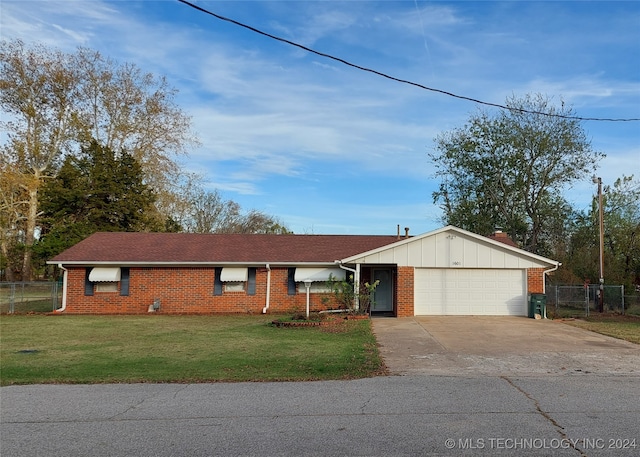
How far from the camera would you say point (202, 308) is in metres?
19.6

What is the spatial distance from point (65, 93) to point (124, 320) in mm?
27034

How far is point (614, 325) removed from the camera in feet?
52.9

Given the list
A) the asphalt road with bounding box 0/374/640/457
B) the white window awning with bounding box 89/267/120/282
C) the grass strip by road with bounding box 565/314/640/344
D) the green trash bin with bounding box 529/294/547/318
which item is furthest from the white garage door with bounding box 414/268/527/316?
the white window awning with bounding box 89/267/120/282

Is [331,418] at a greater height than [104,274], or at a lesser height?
lesser

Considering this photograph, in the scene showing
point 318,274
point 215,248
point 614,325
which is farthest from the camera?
point 215,248

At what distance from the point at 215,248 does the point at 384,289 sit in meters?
7.59

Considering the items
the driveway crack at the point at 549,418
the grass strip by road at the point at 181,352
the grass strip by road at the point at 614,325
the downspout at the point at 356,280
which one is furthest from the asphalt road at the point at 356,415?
the downspout at the point at 356,280

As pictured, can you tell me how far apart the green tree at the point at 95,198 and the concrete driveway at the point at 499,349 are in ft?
73.4

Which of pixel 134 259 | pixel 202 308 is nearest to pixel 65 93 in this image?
pixel 134 259

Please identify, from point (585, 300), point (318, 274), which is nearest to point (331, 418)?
point (318, 274)

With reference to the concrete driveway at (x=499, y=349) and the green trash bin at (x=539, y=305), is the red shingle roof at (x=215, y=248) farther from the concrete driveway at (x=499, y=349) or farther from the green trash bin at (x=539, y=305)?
the green trash bin at (x=539, y=305)

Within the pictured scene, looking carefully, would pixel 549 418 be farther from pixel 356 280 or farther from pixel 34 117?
pixel 34 117

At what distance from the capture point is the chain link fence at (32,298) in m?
19.9

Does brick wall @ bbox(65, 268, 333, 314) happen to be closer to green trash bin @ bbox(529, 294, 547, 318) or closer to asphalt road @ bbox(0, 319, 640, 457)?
green trash bin @ bbox(529, 294, 547, 318)
